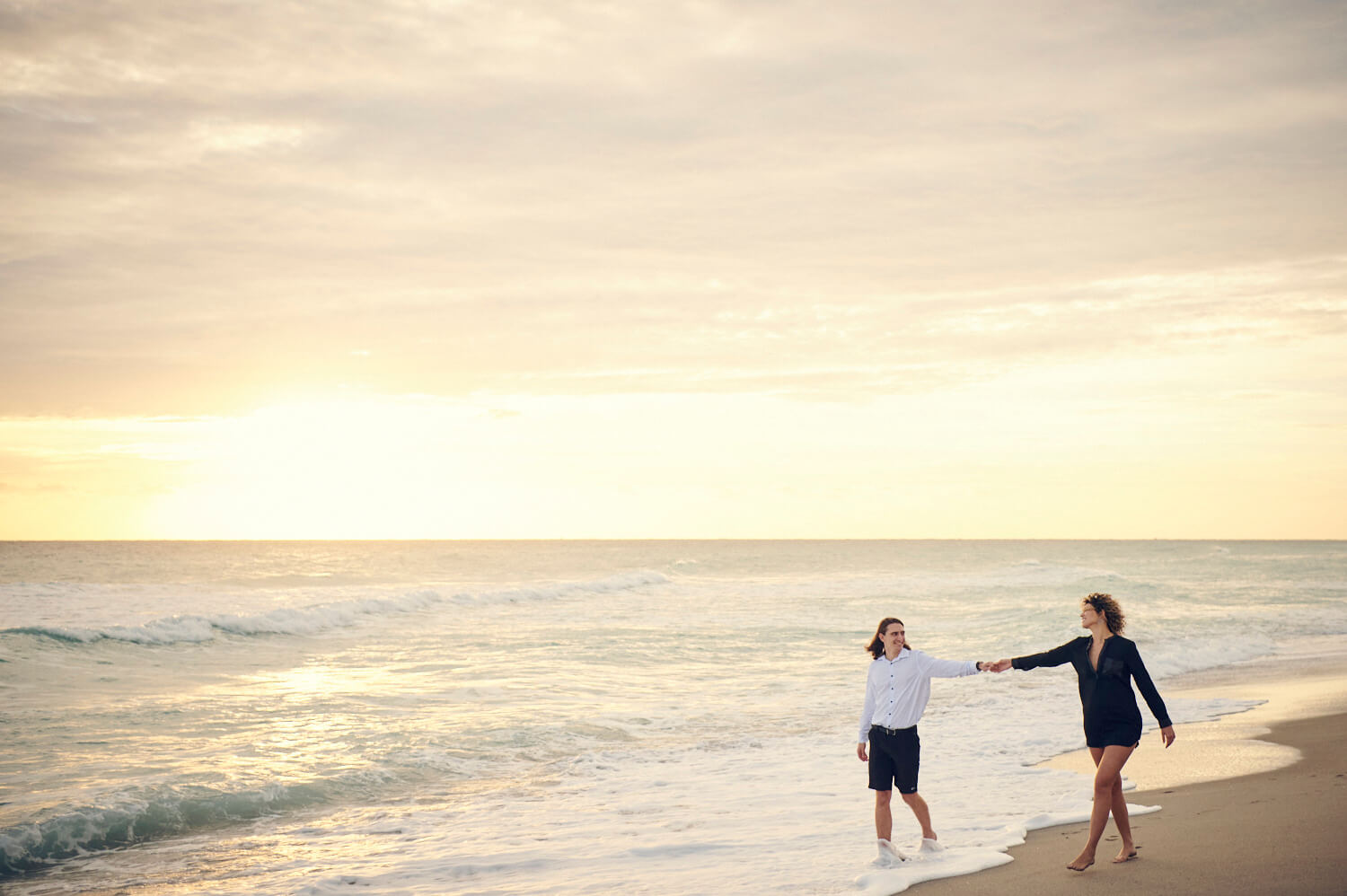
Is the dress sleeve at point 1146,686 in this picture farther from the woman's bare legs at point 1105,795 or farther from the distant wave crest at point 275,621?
the distant wave crest at point 275,621

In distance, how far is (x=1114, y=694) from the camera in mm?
5980

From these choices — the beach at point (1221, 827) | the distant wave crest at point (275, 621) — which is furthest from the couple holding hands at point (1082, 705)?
the distant wave crest at point (275, 621)

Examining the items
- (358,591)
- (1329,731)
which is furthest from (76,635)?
(1329,731)

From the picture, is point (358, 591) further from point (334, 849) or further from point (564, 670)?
point (334, 849)

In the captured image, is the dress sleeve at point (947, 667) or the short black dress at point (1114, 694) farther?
the dress sleeve at point (947, 667)

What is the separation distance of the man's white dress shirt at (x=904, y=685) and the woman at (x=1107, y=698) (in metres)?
0.63

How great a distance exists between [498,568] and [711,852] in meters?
59.6

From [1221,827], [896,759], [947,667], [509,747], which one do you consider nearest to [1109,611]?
[947,667]

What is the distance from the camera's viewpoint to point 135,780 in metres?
9.65

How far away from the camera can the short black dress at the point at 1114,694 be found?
5.93 metres

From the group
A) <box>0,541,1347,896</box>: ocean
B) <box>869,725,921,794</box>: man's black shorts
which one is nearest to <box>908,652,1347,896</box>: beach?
<box>0,541,1347,896</box>: ocean

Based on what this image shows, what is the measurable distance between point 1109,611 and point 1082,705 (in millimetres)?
755

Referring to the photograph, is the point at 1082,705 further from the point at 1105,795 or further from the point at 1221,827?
the point at 1221,827

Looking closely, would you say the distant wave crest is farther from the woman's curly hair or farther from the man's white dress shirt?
the woman's curly hair
